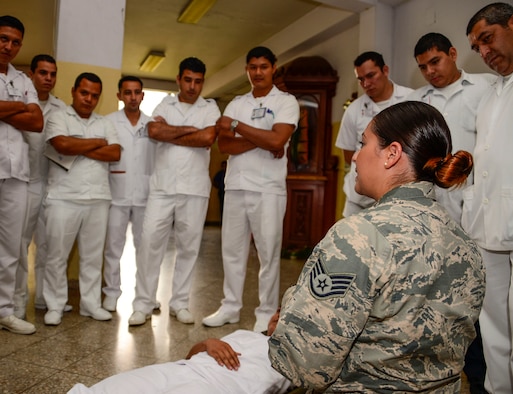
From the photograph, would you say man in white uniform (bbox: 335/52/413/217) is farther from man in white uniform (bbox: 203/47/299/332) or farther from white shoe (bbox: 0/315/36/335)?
white shoe (bbox: 0/315/36/335)

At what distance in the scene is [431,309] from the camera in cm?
101

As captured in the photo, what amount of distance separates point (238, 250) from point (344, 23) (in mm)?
3971

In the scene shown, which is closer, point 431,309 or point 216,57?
point 431,309

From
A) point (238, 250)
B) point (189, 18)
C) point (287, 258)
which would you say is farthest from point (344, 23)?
point (238, 250)

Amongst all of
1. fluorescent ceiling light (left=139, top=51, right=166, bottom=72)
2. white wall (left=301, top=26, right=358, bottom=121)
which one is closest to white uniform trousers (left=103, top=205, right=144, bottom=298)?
white wall (left=301, top=26, right=358, bottom=121)

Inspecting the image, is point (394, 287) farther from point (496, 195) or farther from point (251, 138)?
point (251, 138)

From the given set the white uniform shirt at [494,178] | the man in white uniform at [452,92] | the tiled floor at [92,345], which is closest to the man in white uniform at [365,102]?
the man in white uniform at [452,92]

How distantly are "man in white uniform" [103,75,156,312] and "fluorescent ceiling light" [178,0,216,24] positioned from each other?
2.91 meters

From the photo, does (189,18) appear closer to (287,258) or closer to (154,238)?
(287,258)

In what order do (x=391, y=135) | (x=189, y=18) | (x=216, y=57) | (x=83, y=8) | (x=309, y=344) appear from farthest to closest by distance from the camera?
(x=216, y=57) < (x=189, y=18) < (x=83, y=8) < (x=391, y=135) < (x=309, y=344)

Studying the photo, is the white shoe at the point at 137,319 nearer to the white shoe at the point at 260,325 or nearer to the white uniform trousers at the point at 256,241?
the white uniform trousers at the point at 256,241

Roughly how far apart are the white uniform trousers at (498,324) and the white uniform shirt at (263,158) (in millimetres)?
1434

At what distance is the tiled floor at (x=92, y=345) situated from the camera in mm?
2180

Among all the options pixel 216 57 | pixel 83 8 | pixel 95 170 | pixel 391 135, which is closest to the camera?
pixel 391 135
